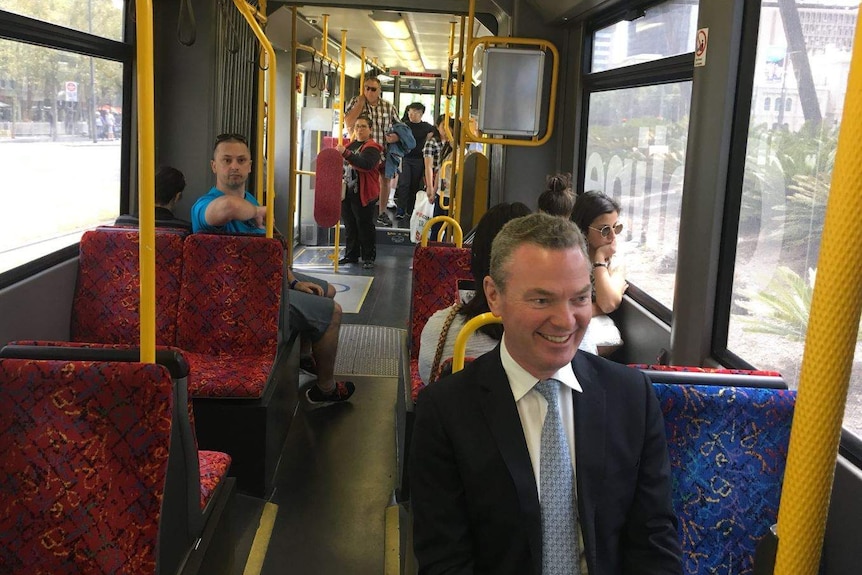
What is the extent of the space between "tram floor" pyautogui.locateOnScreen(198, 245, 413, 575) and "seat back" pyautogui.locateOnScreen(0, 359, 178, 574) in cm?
37

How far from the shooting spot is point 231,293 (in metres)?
3.98

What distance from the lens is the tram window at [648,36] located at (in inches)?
150

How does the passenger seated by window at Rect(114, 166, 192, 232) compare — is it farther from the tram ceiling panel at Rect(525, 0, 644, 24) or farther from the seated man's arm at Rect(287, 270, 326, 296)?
the tram ceiling panel at Rect(525, 0, 644, 24)

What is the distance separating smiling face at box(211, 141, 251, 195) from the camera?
430 centimetres

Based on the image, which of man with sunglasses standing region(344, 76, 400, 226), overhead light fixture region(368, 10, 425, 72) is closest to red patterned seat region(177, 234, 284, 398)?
overhead light fixture region(368, 10, 425, 72)

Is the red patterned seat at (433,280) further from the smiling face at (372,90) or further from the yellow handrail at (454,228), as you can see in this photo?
the smiling face at (372,90)

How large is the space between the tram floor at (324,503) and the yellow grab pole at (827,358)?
2.06 m

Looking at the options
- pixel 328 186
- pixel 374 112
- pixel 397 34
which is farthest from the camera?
pixel 397 34

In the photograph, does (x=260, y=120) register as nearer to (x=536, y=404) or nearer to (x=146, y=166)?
(x=146, y=166)

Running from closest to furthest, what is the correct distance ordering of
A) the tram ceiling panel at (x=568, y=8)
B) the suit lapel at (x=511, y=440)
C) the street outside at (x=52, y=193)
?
1. the suit lapel at (x=511, y=440)
2. the street outside at (x=52, y=193)
3. the tram ceiling panel at (x=568, y=8)

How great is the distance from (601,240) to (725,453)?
2.05 meters

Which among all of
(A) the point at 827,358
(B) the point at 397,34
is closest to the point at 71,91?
(A) the point at 827,358

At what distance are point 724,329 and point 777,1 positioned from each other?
3.89 ft

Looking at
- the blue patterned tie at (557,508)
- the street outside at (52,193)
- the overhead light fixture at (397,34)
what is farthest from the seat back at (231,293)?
the overhead light fixture at (397,34)
